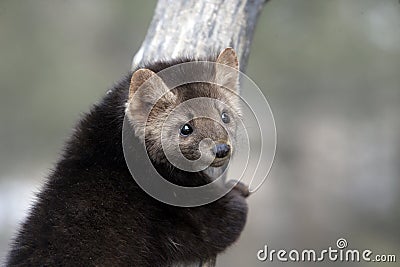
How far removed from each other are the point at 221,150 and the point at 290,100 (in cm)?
798

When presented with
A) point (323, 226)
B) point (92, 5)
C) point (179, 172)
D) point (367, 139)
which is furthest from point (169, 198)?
point (92, 5)

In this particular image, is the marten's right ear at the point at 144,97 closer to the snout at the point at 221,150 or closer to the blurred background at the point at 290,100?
the snout at the point at 221,150

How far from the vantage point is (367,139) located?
11203 millimetres

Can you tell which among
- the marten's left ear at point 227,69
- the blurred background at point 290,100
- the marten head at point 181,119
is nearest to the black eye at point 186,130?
the marten head at point 181,119

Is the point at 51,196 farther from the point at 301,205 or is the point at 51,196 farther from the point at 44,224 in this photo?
the point at 301,205

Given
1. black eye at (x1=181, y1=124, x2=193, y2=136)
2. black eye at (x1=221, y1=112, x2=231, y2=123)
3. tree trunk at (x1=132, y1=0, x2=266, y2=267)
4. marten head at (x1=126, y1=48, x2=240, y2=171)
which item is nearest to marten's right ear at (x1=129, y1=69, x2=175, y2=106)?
marten head at (x1=126, y1=48, x2=240, y2=171)

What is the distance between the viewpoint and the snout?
12.7 ft

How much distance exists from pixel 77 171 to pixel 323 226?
7.16m

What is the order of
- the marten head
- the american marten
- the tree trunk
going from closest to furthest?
the american marten → the marten head → the tree trunk

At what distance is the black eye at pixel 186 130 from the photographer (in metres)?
4.04

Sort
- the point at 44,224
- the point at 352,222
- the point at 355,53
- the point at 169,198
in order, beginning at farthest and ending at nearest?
the point at 355,53, the point at 352,222, the point at 169,198, the point at 44,224

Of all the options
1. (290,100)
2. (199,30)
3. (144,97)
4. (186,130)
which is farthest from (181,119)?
(290,100)

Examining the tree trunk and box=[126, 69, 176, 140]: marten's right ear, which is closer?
box=[126, 69, 176, 140]: marten's right ear

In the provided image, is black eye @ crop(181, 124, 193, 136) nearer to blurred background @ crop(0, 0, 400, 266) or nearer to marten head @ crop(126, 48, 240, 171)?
marten head @ crop(126, 48, 240, 171)
